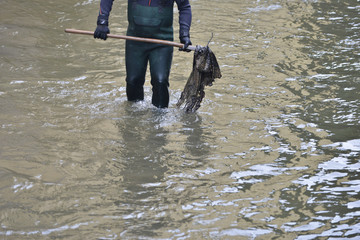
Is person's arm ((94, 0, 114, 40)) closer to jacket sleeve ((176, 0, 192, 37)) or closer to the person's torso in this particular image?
the person's torso

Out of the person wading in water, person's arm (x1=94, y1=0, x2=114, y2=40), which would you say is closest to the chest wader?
the person wading in water

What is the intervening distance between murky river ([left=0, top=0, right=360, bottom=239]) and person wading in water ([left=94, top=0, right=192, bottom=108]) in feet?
1.52

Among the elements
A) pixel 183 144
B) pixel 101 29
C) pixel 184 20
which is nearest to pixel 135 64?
pixel 101 29

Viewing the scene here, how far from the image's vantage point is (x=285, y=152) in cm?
530

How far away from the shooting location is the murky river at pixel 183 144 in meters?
4.06

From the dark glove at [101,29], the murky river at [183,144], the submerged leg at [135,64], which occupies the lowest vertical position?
the murky river at [183,144]

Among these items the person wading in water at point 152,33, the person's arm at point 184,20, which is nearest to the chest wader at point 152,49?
the person wading in water at point 152,33

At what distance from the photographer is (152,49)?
607cm

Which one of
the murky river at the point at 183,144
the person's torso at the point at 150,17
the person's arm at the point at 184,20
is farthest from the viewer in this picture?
the person's arm at the point at 184,20

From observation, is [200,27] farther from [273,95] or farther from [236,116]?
[236,116]

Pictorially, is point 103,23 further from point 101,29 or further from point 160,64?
point 160,64

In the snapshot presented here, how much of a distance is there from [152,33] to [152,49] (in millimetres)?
203

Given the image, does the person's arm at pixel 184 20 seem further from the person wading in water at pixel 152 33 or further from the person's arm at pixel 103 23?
the person's arm at pixel 103 23

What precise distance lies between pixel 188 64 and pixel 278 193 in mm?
4210
